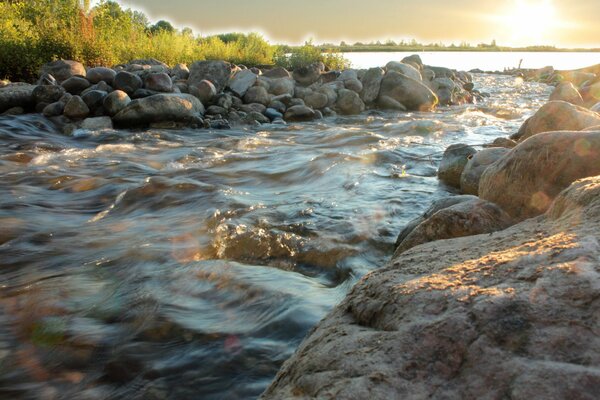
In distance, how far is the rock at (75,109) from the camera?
10.2 metres

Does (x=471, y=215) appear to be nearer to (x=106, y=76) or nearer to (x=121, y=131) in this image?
(x=121, y=131)

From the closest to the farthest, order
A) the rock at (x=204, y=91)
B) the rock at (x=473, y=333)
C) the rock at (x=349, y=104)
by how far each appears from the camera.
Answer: the rock at (x=473, y=333) → the rock at (x=204, y=91) → the rock at (x=349, y=104)

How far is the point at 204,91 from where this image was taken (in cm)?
1200

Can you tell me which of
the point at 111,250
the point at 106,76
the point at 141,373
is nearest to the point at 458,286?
the point at 141,373

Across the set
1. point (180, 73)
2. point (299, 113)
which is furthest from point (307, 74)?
point (299, 113)

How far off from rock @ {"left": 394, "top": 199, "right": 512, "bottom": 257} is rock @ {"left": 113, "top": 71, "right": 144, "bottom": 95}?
9.18 meters

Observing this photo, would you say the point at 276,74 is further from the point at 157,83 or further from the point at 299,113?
the point at 157,83

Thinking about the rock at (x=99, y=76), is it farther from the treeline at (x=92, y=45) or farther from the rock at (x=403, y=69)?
the rock at (x=403, y=69)

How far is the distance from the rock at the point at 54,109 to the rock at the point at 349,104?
21.8ft

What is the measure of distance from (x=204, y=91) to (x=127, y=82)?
1685mm

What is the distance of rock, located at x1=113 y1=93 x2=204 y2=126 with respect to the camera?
1017 centimetres

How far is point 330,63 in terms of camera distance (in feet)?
62.7

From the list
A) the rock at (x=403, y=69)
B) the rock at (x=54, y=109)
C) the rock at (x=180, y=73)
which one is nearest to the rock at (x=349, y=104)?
the rock at (x=403, y=69)

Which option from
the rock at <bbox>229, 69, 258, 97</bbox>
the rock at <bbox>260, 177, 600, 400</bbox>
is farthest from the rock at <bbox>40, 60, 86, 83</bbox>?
the rock at <bbox>260, 177, 600, 400</bbox>
